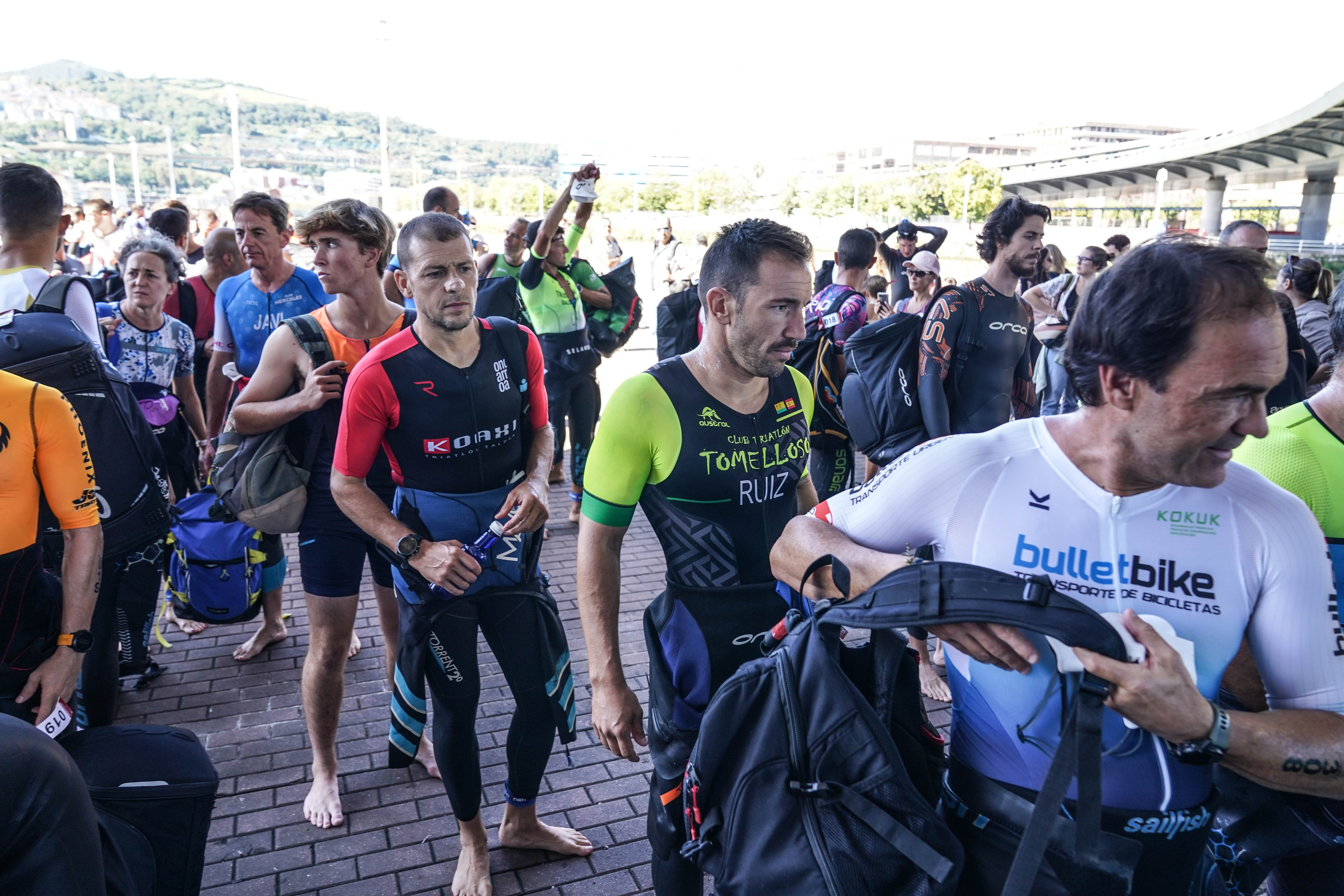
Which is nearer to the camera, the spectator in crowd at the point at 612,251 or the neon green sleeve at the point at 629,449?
the neon green sleeve at the point at 629,449

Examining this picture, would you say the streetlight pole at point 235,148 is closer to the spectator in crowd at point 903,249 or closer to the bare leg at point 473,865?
the spectator in crowd at point 903,249

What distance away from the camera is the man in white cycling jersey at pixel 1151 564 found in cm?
139

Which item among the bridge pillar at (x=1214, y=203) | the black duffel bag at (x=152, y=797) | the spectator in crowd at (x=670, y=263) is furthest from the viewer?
the bridge pillar at (x=1214, y=203)

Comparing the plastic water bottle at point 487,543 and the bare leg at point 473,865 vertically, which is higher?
the plastic water bottle at point 487,543

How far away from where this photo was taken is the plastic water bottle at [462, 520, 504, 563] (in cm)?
298

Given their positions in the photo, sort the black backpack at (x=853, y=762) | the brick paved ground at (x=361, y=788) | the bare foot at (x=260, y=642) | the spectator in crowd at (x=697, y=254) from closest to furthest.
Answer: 1. the black backpack at (x=853, y=762)
2. the brick paved ground at (x=361, y=788)
3. the bare foot at (x=260, y=642)
4. the spectator in crowd at (x=697, y=254)

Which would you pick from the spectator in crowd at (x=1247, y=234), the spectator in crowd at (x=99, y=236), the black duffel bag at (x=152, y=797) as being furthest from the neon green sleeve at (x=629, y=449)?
the spectator in crowd at (x=99, y=236)

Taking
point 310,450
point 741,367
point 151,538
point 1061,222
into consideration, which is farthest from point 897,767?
point 1061,222

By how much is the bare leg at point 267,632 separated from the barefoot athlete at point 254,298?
0.26 metres

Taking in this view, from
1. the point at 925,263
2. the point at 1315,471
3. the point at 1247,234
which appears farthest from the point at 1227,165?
the point at 1315,471

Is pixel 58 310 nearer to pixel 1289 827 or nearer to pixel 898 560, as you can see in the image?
pixel 898 560

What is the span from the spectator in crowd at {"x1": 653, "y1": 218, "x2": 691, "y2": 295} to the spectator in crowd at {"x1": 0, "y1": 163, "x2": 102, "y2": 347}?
880 centimetres

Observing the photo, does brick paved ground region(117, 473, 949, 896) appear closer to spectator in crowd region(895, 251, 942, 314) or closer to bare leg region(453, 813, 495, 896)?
bare leg region(453, 813, 495, 896)

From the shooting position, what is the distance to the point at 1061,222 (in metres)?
55.9
